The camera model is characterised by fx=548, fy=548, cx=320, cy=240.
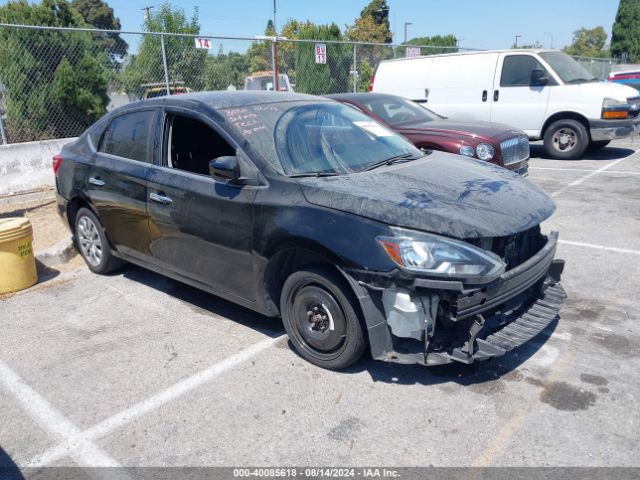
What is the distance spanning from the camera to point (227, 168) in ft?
12.1

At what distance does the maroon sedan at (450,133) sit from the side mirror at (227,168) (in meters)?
3.93

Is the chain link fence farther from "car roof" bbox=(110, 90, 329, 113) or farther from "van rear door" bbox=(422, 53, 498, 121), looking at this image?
"car roof" bbox=(110, 90, 329, 113)

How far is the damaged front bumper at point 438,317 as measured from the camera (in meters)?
3.03

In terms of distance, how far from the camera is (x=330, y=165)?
3.89 m

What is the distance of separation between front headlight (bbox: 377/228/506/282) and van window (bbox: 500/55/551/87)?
374 inches

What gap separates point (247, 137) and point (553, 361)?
2.57m

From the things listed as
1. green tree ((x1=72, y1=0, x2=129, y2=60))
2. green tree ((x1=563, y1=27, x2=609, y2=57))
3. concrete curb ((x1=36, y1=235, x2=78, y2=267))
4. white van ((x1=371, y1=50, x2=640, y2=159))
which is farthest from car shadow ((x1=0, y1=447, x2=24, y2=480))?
green tree ((x1=563, y1=27, x2=609, y2=57))

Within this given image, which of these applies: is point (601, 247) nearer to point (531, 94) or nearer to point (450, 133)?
point (450, 133)

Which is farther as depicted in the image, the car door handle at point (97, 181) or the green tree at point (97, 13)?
the green tree at point (97, 13)

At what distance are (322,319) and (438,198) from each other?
106 cm

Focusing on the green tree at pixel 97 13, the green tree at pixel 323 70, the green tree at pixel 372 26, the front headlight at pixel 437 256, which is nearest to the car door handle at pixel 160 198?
the front headlight at pixel 437 256

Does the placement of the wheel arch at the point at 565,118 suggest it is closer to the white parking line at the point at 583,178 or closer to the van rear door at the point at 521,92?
the van rear door at the point at 521,92

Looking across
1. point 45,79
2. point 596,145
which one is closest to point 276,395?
point 45,79

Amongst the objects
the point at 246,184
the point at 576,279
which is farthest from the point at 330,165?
the point at 576,279
